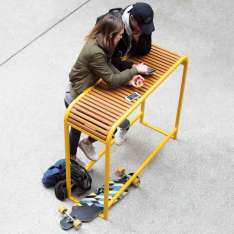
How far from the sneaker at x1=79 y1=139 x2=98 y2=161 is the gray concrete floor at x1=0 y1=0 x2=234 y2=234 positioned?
177 mm

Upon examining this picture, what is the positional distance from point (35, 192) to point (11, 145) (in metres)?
0.53

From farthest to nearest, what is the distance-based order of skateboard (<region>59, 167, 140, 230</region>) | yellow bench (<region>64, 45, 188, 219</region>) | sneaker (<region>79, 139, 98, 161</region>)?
sneaker (<region>79, 139, 98, 161</region>) → skateboard (<region>59, 167, 140, 230</region>) → yellow bench (<region>64, 45, 188, 219</region>)

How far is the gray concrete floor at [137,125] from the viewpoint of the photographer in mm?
3854

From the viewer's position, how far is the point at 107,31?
3.38 metres

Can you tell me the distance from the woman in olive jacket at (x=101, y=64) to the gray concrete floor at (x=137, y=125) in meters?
0.81

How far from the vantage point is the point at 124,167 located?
4.20 meters

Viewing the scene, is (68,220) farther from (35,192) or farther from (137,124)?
(137,124)

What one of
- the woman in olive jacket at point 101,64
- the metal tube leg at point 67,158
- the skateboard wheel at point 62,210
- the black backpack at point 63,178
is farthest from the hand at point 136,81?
the skateboard wheel at point 62,210

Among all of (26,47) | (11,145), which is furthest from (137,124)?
(26,47)

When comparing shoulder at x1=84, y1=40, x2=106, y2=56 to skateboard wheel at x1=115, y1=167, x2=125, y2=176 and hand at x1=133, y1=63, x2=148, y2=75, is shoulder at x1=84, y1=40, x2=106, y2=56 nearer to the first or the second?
hand at x1=133, y1=63, x2=148, y2=75

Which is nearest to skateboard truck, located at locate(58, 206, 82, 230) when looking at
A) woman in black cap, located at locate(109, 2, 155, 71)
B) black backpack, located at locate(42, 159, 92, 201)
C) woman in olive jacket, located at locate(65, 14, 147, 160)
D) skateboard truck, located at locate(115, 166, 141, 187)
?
black backpack, located at locate(42, 159, 92, 201)

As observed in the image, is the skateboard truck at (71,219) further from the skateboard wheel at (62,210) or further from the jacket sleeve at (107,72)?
the jacket sleeve at (107,72)

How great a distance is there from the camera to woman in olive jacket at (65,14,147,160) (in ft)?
11.1

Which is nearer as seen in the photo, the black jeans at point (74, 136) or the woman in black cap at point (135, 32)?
the woman in black cap at point (135, 32)
